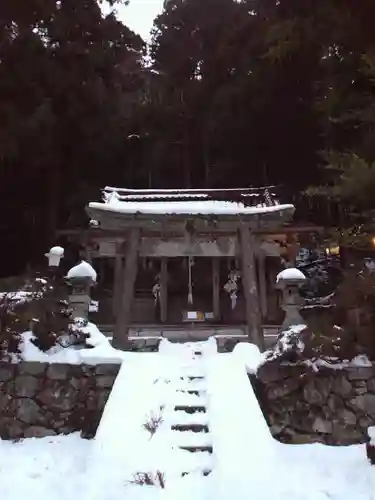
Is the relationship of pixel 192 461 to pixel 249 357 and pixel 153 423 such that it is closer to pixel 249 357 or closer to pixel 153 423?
pixel 153 423

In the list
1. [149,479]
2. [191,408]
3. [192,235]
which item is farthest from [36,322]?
[149,479]

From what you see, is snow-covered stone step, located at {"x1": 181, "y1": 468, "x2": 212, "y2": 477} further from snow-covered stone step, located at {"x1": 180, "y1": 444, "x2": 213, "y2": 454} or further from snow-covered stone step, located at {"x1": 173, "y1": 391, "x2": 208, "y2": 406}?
snow-covered stone step, located at {"x1": 173, "y1": 391, "x2": 208, "y2": 406}

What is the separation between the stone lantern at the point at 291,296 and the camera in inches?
343

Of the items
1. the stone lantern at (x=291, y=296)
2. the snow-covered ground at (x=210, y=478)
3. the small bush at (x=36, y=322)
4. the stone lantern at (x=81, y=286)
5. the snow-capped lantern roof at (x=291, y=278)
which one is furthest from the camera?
the snow-capped lantern roof at (x=291, y=278)

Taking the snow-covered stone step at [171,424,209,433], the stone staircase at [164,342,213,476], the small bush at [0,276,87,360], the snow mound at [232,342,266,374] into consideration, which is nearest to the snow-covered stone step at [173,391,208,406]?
the stone staircase at [164,342,213,476]

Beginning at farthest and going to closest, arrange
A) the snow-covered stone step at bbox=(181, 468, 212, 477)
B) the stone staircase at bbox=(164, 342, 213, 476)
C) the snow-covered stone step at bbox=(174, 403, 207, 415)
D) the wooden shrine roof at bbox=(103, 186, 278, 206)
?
the wooden shrine roof at bbox=(103, 186, 278, 206) → the snow-covered stone step at bbox=(174, 403, 207, 415) → the stone staircase at bbox=(164, 342, 213, 476) → the snow-covered stone step at bbox=(181, 468, 212, 477)

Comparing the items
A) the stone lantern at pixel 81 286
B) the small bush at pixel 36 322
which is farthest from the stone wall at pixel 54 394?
the stone lantern at pixel 81 286

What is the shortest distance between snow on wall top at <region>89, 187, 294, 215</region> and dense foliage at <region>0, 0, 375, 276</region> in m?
2.63

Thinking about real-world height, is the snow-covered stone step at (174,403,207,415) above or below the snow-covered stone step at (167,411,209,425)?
above

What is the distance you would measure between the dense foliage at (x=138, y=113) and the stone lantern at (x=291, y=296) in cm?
321

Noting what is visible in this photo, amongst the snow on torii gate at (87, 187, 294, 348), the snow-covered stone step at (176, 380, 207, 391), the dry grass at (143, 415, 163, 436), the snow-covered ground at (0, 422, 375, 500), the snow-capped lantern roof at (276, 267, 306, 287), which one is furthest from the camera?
the snow on torii gate at (87, 187, 294, 348)

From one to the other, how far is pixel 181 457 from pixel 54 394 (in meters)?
3.00

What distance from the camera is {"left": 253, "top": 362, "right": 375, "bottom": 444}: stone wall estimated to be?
686cm

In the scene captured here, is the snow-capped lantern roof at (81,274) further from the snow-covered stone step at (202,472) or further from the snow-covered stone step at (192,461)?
the snow-covered stone step at (202,472)
